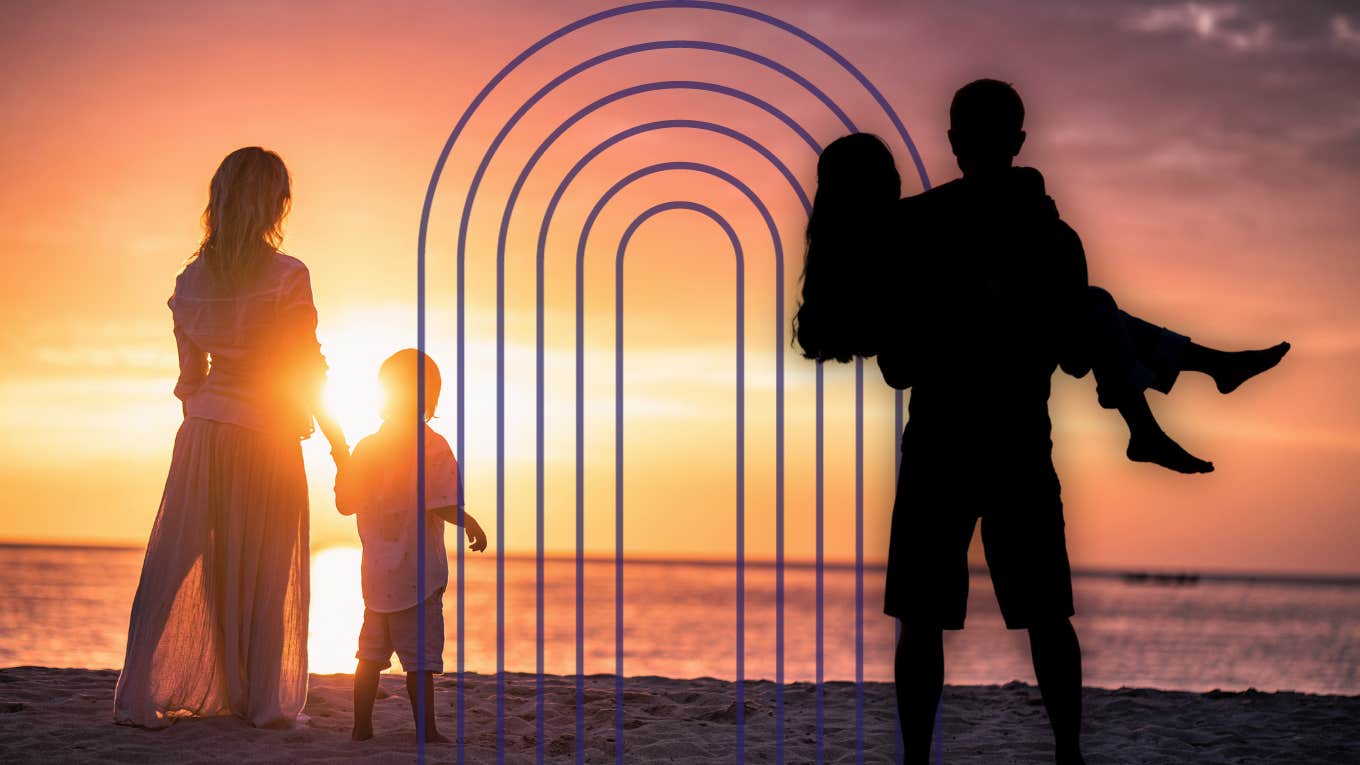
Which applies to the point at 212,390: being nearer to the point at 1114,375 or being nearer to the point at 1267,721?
the point at 1114,375

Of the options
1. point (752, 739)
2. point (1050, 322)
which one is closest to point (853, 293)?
point (1050, 322)

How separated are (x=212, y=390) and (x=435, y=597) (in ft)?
4.29

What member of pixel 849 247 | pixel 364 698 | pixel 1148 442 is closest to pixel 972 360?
pixel 849 247

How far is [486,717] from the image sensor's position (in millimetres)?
5797

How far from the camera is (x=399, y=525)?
5.15 m

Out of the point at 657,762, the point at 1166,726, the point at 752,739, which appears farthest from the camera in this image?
the point at 1166,726

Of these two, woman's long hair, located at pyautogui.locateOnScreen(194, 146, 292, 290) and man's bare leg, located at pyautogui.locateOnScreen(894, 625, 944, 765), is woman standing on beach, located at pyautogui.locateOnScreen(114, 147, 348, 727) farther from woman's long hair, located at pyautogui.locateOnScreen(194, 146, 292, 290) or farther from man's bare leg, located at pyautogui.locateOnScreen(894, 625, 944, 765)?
man's bare leg, located at pyautogui.locateOnScreen(894, 625, 944, 765)

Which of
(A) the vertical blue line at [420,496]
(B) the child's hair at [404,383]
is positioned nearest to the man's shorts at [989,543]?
(A) the vertical blue line at [420,496]

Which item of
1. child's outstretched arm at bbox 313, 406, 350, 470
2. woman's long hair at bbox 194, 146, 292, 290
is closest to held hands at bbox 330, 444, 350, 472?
child's outstretched arm at bbox 313, 406, 350, 470

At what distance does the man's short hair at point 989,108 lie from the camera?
3434 millimetres

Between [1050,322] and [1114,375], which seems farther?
[1114,375]

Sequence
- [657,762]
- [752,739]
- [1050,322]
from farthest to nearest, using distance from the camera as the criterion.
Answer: [752,739] < [657,762] < [1050,322]

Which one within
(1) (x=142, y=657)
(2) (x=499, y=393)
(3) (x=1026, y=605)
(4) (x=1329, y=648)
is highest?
(2) (x=499, y=393)

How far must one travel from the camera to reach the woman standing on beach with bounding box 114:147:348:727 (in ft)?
16.6
